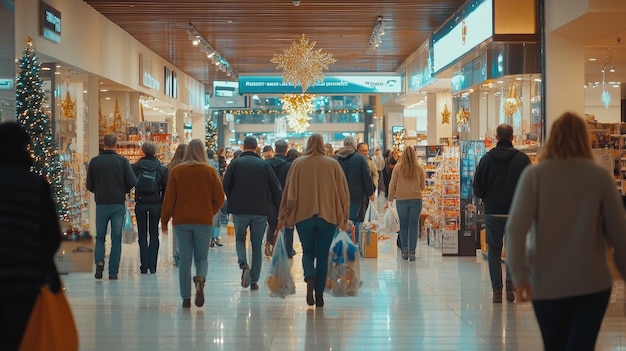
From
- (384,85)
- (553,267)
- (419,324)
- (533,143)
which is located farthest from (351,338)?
(384,85)

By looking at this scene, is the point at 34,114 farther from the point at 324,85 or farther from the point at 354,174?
the point at 324,85

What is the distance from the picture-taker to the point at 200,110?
31.4 m

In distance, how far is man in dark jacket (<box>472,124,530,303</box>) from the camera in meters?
8.20

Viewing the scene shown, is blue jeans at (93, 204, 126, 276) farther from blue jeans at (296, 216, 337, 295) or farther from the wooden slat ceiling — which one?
the wooden slat ceiling

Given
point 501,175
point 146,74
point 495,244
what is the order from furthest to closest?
point 146,74
point 495,244
point 501,175

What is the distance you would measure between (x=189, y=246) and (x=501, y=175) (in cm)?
271

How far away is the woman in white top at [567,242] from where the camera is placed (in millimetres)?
3951

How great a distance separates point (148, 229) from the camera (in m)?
10.7

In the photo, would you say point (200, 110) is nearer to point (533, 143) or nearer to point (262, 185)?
point (533, 143)

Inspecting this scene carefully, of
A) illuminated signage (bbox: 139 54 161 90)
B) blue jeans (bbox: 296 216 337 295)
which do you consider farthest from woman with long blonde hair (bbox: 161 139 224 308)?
illuminated signage (bbox: 139 54 161 90)

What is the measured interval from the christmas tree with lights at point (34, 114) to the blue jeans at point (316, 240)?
4.23 m

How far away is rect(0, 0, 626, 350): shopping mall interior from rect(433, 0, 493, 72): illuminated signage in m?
0.06

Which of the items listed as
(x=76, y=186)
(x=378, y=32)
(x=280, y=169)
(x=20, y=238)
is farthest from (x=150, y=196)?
(x=378, y=32)

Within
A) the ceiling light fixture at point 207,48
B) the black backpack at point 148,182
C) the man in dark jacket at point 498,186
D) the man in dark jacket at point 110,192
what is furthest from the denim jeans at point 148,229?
the ceiling light fixture at point 207,48
